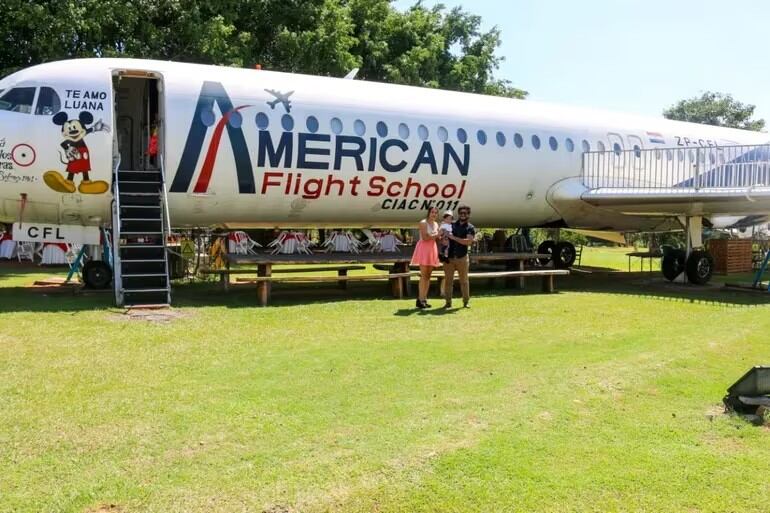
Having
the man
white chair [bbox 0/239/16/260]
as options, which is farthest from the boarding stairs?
white chair [bbox 0/239/16/260]

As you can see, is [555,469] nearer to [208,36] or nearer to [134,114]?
[134,114]

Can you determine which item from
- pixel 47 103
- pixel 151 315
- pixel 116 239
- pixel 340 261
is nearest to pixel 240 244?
pixel 340 261

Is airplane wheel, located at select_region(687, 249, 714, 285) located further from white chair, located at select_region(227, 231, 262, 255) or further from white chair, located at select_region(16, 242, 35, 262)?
white chair, located at select_region(16, 242, 35, 262)

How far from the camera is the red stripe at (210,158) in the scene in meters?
12.3

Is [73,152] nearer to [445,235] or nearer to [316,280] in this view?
[316,280]

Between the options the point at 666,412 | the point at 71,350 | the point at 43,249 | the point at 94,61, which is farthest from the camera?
the point at 43,249

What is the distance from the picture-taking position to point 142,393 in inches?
241

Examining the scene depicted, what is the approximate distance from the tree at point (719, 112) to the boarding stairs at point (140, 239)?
73361mm

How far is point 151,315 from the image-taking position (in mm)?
10281

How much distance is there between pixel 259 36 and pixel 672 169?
1523 cm

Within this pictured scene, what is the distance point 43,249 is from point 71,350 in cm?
1791

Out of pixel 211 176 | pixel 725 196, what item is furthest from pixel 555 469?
pixel 725 196

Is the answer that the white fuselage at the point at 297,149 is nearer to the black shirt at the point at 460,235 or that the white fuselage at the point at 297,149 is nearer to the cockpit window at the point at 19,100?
the cockpit window at the point at 19,100

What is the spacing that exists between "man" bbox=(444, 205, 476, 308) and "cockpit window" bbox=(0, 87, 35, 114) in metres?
7.52
